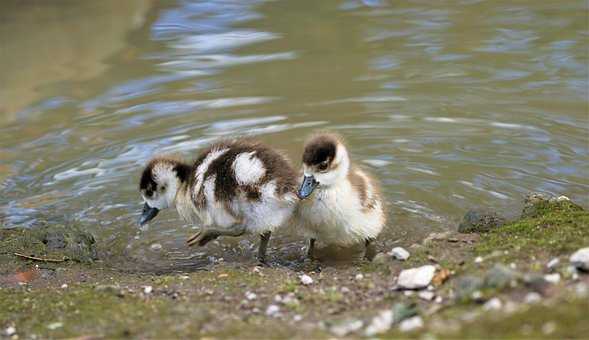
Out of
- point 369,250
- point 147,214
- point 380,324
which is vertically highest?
point 380,324

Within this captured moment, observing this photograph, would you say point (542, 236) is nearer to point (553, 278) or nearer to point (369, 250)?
point (553, 278)

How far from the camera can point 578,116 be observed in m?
8.22

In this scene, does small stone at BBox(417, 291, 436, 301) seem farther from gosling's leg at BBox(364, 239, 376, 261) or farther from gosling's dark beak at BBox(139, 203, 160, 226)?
gosling's dark beak at BBox(139, 203, 160, 226)

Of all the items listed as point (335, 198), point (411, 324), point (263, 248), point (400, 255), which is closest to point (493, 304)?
point (411, 324)

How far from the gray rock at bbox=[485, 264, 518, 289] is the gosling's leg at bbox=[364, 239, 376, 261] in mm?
1994

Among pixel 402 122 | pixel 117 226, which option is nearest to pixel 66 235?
pixel 117 226

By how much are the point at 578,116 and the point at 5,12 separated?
7.81 meters

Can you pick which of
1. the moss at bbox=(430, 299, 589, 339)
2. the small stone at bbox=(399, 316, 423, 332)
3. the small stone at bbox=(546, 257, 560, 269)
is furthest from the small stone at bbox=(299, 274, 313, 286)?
the moss at bbox=(430, 299, 589, 339)

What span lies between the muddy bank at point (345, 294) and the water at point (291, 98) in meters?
0.77

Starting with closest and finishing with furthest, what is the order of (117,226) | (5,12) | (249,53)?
(117,226) → (249,53) → (5,12)

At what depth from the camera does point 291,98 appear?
9.12 metres

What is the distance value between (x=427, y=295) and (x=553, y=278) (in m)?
0.56

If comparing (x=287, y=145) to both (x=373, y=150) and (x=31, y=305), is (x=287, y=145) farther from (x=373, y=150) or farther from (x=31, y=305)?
(x=31, y=305)

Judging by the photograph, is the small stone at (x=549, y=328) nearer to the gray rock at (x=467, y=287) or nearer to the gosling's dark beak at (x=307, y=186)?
the gray rock at (x=467, y=287)
